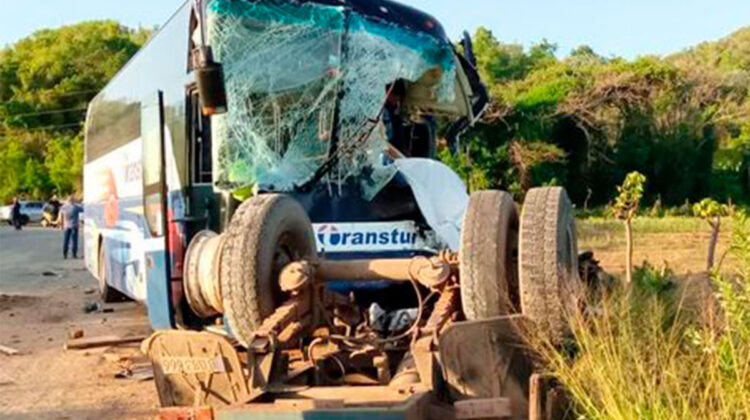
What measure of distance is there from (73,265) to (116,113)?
1125 centimetres

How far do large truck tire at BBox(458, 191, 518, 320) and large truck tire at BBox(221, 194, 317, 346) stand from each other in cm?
123

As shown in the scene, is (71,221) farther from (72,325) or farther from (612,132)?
(612,132)

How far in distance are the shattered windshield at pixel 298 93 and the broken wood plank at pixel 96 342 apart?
11.7 feet

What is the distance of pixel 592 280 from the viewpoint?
6863 mm

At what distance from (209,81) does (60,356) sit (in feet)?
16.7

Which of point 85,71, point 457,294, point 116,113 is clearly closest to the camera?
point 457,294

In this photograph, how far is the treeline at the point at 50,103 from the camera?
61.5 metres

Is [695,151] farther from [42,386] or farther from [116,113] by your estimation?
[42,386]

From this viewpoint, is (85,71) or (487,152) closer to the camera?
(487,152)

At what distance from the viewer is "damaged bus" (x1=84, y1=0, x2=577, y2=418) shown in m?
5.19

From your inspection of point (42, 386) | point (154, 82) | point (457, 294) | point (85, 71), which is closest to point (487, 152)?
point (154, 82)

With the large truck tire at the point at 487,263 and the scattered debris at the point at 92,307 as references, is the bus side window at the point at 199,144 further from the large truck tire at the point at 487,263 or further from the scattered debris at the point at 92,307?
the scattered debris at the point at 92,307

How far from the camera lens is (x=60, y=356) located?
33.3 feet

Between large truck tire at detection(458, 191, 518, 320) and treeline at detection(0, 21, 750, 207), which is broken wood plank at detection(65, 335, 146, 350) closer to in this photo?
large truck tire at detection(458, 191, 518, 320)
